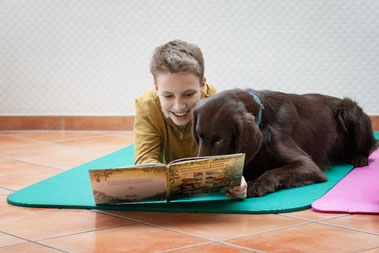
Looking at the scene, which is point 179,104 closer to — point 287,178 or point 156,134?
point 156,134

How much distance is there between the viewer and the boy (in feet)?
7.11

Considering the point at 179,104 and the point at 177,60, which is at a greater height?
the point at 177,60

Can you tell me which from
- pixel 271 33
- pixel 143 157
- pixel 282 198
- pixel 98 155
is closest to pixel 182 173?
pixel 282 198

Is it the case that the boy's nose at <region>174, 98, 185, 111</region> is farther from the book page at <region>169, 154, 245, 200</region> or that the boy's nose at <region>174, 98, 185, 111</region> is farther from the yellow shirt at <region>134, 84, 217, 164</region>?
the book page at <region>169, 154, 245, 200</region>

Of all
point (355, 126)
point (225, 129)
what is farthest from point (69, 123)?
point (225, 129)

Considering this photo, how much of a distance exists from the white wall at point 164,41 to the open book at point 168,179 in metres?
2.67

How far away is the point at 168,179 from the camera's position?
5.73 feet

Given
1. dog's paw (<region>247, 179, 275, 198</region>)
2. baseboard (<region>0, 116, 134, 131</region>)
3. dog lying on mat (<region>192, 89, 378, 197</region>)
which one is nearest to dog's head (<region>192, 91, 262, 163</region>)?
dog lying on mat (<region>192, 89, 378, 197</region>)

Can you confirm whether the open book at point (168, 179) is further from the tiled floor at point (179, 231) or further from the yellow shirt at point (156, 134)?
the yellow shirt at point (156, 134)

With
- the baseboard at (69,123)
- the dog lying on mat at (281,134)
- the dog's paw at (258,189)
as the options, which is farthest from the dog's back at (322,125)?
the baseboard at (69,123)

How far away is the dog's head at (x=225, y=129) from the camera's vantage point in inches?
78.5

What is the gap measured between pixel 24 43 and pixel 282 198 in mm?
3426

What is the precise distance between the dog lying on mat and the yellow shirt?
352 mm

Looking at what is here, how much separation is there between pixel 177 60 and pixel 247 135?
1.48 ft
